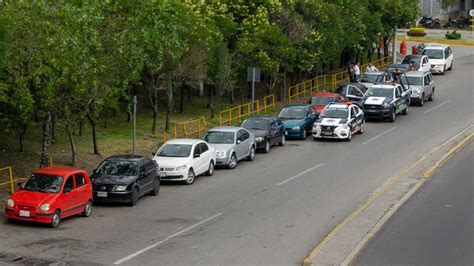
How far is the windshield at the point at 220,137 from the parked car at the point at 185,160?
5.07ft

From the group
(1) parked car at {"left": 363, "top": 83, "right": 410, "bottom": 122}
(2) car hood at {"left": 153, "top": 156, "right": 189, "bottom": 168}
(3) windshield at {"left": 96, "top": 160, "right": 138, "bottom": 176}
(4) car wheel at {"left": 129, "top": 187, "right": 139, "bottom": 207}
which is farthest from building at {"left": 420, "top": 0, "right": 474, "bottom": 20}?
(4) car wheel at {"left": 129, "top": 187, "right": 139, "bottom": 207}

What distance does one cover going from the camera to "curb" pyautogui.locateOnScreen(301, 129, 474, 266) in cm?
1942

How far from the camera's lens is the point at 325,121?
39.0 meters

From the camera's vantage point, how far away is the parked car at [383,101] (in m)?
43.4

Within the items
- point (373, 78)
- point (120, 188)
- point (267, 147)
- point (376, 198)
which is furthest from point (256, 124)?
point (373, 78)

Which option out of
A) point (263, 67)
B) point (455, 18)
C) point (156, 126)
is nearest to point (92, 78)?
point (156, 126)

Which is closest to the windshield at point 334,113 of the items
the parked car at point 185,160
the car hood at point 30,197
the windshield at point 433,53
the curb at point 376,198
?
the curb at point 376,198

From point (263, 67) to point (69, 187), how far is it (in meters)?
22.2

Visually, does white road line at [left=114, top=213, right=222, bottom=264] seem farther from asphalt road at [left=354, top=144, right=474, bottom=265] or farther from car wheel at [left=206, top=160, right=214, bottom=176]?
car wheel at [left=206, top=160, right=214, bottom=176]

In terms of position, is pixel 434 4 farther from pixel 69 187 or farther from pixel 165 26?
pixel 69 187

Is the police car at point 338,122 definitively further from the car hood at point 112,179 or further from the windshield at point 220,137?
the car hood at point 112,179

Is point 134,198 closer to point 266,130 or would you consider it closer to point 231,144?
point 231,144

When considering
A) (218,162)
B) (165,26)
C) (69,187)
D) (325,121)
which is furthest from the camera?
(325,121)

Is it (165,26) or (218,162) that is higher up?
(165,26)
